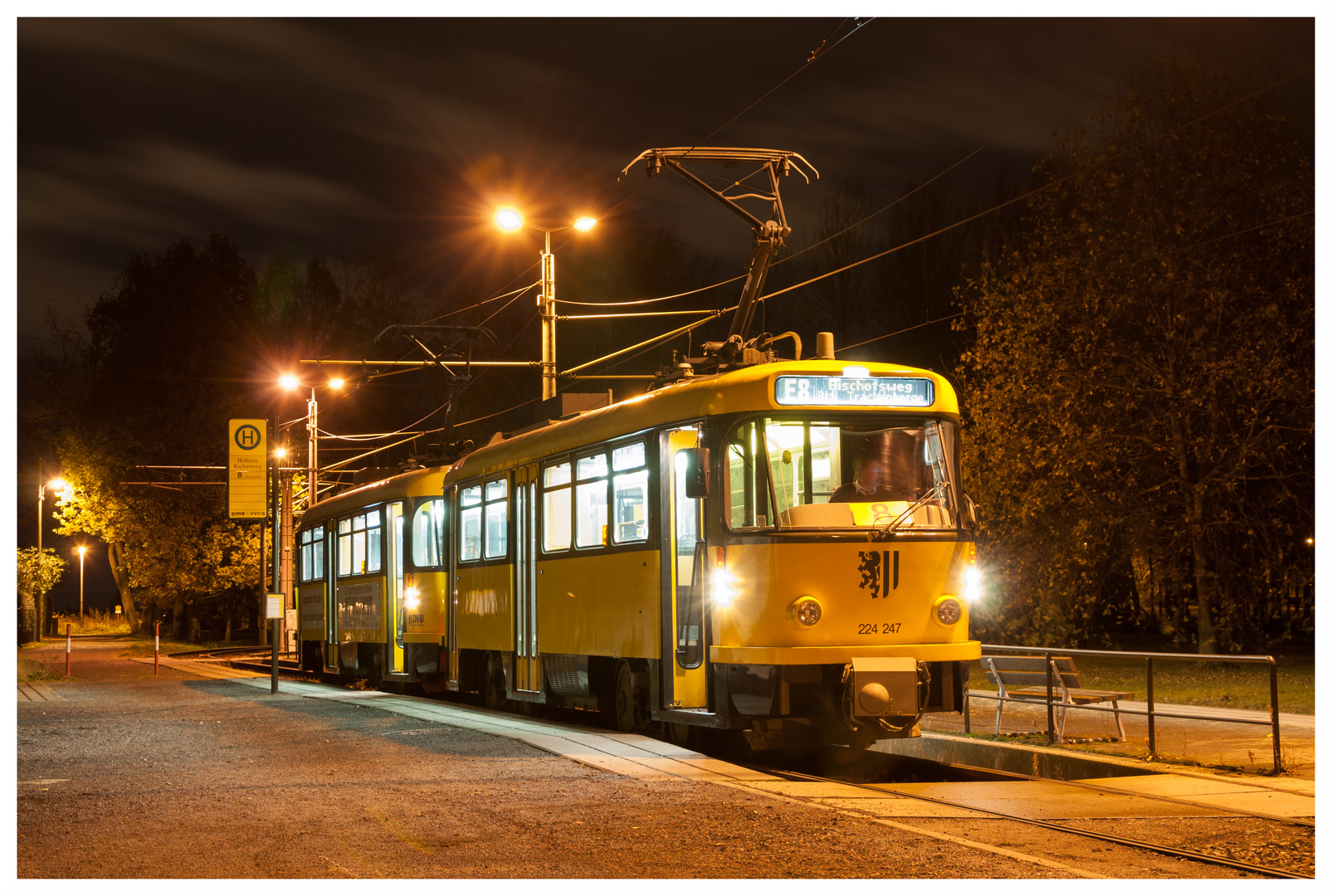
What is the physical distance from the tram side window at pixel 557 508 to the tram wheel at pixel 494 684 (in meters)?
3.10

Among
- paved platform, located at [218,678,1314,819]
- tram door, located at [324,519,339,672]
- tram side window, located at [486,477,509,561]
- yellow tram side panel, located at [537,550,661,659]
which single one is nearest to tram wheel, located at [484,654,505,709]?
tram side window, located at [486,477,509,561]

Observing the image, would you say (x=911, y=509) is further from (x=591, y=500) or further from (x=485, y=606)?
(x=485, y=606)

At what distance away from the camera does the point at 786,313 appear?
44000 mm

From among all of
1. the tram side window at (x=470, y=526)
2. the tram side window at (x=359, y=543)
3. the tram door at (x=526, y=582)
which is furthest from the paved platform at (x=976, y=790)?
the tram side window at (x=359, y=543)

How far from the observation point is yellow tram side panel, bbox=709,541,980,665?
12.5 meters

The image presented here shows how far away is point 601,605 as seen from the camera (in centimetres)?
1512

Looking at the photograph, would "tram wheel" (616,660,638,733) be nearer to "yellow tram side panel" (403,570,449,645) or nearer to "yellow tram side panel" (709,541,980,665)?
"yellow tram side panel" (709,541,980,665)

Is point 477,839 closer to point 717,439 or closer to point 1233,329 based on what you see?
point 717,439

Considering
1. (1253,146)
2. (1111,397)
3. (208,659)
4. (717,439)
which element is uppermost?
(1253,146)

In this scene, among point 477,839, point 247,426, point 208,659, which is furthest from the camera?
point 208,659

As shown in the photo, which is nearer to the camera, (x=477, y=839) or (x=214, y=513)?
(x=477, y=839)

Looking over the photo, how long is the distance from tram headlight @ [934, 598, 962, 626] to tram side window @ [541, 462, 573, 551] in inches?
176

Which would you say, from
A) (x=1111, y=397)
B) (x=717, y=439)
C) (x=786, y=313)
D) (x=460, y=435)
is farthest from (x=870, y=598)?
(x=460, y=435)

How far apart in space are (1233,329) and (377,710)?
637 inches
